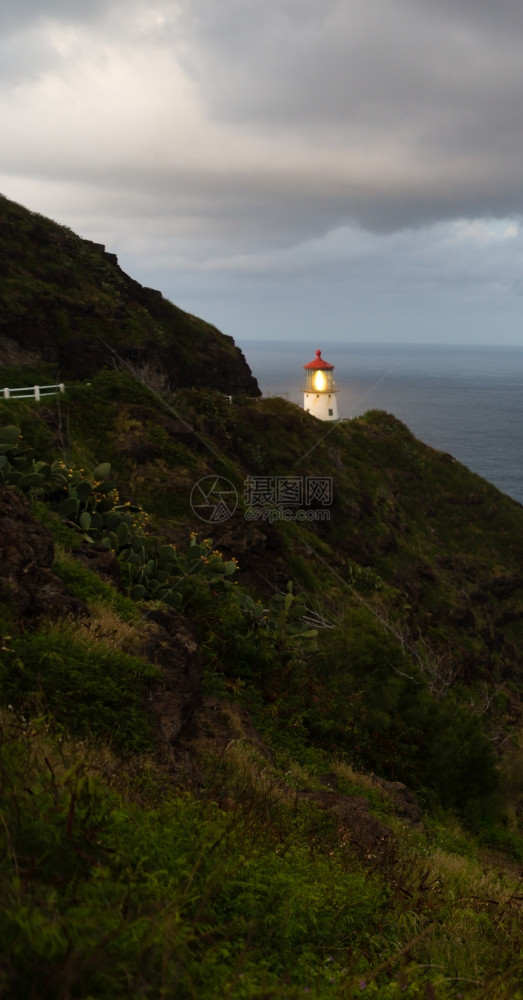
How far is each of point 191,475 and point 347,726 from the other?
13497mm

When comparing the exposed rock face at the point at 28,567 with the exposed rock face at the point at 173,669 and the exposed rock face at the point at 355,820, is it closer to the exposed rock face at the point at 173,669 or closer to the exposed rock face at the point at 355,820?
the exposed rock face at the point at 173,669

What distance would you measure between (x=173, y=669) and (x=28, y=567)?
269 cm

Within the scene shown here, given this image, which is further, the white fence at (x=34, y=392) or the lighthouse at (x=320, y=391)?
the lighthouse at (x=320, y=391)

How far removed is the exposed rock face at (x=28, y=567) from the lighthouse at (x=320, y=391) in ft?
164

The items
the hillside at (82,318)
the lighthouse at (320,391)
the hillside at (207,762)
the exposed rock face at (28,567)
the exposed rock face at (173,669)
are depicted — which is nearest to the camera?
the hillside at (207,762)

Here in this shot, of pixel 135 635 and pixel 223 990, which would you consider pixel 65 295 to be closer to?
pixel 135 635

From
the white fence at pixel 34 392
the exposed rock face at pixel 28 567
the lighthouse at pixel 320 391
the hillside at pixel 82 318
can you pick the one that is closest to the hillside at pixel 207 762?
the exposed rock face at pixel 28 567

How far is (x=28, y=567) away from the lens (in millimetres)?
9188

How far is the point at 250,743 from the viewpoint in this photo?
9383 millimetres

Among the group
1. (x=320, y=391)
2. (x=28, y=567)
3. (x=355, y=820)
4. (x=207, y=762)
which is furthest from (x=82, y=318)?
(x=320, y=391)

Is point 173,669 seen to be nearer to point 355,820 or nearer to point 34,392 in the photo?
point 355,820

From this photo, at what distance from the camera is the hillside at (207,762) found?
127 inches

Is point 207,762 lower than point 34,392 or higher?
lower

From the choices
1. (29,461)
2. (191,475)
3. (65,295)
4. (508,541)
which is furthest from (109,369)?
(508,541)
